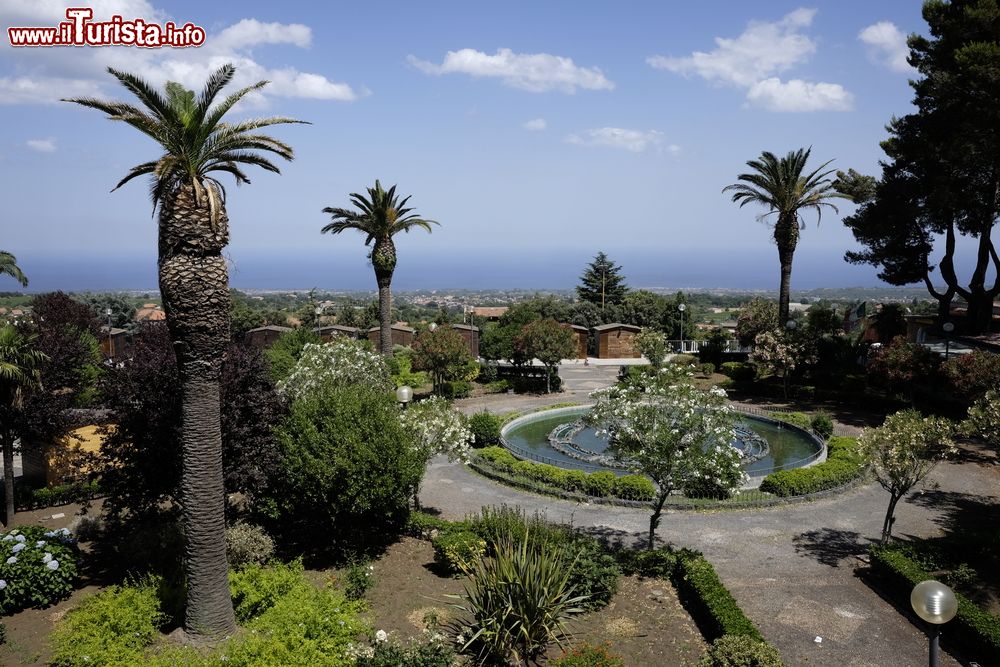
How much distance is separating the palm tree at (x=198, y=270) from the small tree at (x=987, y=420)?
15.5 m

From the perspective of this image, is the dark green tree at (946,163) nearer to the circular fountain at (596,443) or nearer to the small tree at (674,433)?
the circular fountain at (596,443)

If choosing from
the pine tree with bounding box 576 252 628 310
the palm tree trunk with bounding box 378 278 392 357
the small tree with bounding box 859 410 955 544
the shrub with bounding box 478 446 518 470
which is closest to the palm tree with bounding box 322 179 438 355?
the palm tree trunk with bounding box 378 278 392 357

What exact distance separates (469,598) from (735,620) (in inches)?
186

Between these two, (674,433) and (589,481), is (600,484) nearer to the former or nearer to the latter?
(589,481)

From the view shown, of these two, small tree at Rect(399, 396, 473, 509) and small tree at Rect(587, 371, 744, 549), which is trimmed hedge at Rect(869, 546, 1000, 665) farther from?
small tree at Rect(399, 396, 473, 509)

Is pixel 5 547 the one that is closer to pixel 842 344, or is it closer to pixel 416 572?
pixel 416 572

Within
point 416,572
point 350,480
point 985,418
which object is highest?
point 985,418

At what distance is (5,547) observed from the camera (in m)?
13.8

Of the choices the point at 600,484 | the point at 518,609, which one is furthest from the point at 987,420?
the point at 518,609

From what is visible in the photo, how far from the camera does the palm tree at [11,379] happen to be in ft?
56.5

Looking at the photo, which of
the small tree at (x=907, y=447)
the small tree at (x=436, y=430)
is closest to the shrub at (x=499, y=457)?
the small tree at (x=436, y=430)

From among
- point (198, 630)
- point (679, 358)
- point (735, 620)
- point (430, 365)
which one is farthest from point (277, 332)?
point (735, 620)

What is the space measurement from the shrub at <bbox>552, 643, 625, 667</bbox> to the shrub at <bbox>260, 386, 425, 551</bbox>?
5.76m

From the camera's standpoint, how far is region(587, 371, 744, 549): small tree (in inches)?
559
